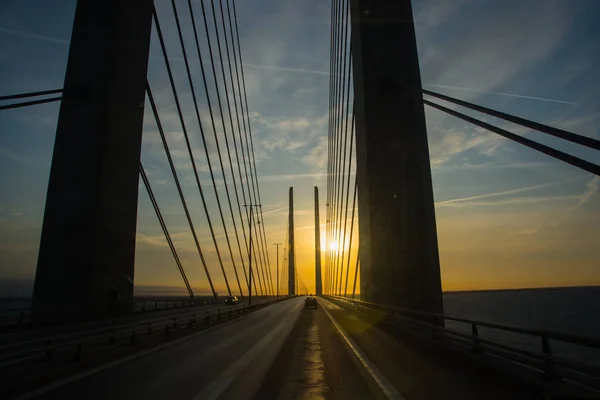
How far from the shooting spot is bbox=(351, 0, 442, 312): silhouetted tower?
53.6ft

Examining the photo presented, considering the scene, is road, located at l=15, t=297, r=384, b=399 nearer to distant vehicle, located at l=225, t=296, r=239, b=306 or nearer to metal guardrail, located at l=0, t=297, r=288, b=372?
metal guardrail, located at l=0, t=297, r=288, b=372

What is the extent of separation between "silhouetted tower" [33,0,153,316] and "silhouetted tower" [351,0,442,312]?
11.8 metres

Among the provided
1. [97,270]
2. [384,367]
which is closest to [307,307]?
[97,270]

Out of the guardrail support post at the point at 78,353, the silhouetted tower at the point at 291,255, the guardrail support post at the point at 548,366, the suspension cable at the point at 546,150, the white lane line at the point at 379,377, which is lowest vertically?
the white lane line at the point at 379,377

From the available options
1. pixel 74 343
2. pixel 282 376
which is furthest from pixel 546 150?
pixel 74 343

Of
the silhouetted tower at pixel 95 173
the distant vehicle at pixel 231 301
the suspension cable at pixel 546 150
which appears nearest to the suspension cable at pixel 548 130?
the suspension cable at pixel 546 150

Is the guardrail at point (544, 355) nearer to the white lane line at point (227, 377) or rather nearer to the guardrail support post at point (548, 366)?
the guardrail support post at point (548, 366)

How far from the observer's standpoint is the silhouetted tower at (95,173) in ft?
61.0

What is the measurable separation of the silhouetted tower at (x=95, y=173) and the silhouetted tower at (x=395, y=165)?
11783mm

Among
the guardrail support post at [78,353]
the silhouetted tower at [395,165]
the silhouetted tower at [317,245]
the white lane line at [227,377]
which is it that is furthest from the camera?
the silhouetted tower at [317,245]

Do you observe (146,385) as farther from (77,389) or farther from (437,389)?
(437,389)

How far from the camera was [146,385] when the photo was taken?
6.97 metres

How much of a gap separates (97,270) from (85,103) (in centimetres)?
781

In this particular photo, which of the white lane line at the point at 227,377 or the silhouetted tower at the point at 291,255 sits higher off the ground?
the silhouetted tower at the point at 291,255
